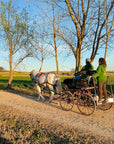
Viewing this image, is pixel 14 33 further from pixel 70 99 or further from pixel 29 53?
pixel 70 99

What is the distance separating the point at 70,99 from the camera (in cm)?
636

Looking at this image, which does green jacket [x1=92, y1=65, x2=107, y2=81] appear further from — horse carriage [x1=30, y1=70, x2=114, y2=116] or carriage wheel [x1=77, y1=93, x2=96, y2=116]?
carriage wheel [x1=77, y1=93, x2=96, y2=116]

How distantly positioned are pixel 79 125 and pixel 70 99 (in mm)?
1795

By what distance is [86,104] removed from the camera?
5777 mm

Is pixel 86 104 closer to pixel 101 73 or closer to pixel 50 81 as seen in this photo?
pixel 101 73

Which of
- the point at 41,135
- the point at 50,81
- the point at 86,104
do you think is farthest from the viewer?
the point at 50,81

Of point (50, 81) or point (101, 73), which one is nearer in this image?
point (101, 73)

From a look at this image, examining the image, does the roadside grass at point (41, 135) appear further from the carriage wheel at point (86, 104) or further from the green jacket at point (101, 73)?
the green jacket at point (101, 73)

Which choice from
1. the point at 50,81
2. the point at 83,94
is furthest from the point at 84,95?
the point at 50,81

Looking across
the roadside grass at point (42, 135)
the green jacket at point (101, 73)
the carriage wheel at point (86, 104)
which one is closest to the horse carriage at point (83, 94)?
the carriage wheel at point (86, 104)

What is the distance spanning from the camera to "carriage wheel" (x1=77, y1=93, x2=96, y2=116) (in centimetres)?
556

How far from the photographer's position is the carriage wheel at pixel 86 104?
556 cm

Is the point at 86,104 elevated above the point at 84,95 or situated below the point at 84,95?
below

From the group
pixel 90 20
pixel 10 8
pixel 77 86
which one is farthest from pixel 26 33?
pixel 77 86
